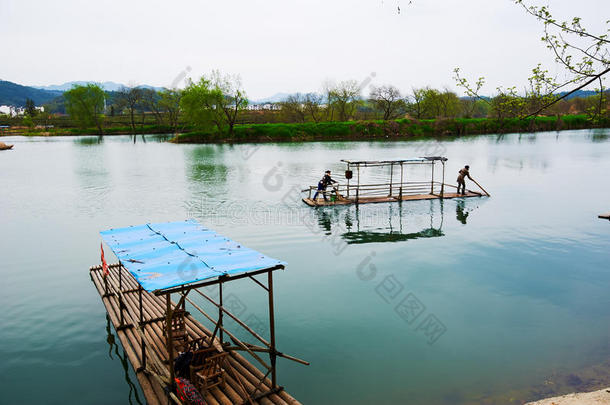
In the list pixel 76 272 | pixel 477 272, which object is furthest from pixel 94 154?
pixel 477 272

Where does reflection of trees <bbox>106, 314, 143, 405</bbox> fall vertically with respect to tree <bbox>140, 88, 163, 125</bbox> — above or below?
below

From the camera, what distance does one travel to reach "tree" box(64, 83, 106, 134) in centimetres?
10325

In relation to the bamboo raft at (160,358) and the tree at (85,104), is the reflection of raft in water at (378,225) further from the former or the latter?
the tree at (85,104)

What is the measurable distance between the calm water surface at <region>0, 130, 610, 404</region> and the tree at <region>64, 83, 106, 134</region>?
7994 centimetres

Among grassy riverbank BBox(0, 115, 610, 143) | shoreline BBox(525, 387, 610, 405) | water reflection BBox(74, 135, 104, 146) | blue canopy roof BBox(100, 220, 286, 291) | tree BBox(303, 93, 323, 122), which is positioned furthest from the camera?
tree BBox(303, 93, 323, 122)

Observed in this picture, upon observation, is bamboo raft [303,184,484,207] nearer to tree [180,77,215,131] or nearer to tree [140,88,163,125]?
tree [180,77,215,131]

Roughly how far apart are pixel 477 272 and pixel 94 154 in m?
56.9

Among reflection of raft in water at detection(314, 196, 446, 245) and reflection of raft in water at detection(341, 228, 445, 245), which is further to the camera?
reflection of raft in water at detection(314, 196, 446, 245)

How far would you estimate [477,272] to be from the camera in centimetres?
1616

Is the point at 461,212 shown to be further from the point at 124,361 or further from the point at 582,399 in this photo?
the point at 124,361

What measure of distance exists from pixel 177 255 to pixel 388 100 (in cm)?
9556

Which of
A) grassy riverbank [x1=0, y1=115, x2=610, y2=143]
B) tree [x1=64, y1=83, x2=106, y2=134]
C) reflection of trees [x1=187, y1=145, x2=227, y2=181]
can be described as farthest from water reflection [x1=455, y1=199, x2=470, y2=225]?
tree [x1=64, y1=83, x2=106, y2=134]

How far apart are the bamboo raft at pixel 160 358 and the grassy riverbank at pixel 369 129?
69.1 meters

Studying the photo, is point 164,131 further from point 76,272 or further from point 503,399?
point 503,399
